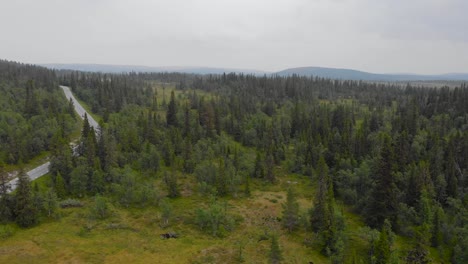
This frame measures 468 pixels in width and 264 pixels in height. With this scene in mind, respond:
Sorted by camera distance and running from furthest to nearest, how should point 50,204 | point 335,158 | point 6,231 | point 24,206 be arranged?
point 335,158 → point 50,204 → point 24,206 → point 6,231

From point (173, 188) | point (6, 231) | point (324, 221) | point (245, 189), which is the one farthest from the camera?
point (245, 189)

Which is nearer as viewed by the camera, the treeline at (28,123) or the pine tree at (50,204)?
the pine tree at (50,204)

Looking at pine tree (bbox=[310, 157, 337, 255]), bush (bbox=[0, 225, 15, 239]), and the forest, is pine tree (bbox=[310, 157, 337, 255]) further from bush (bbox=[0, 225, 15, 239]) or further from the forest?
bush (bbox=[0, 225, 15, 239])

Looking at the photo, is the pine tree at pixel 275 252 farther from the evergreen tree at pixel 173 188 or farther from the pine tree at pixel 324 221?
the evergreen tree at pixel 173 188

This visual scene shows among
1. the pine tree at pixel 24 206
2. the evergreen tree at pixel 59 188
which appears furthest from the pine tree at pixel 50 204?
the evergreen tree at pixel 59 188

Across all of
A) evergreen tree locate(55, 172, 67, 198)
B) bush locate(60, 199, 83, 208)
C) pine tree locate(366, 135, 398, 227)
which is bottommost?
bush locate(60, 199, 83, 208)

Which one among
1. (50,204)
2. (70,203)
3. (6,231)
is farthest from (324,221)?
(6,231)

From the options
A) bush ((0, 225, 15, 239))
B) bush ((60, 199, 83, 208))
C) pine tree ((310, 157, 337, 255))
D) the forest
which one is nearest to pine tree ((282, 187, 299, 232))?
the forest

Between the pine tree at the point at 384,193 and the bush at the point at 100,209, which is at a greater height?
the pine tree at the point at 384,193

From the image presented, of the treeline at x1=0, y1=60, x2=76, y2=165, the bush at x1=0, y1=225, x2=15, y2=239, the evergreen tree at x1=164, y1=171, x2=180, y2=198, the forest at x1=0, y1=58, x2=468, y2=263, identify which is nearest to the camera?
the bush at x1=0, y1=225, x2=15, y2=239

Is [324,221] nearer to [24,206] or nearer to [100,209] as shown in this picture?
[100,209]
